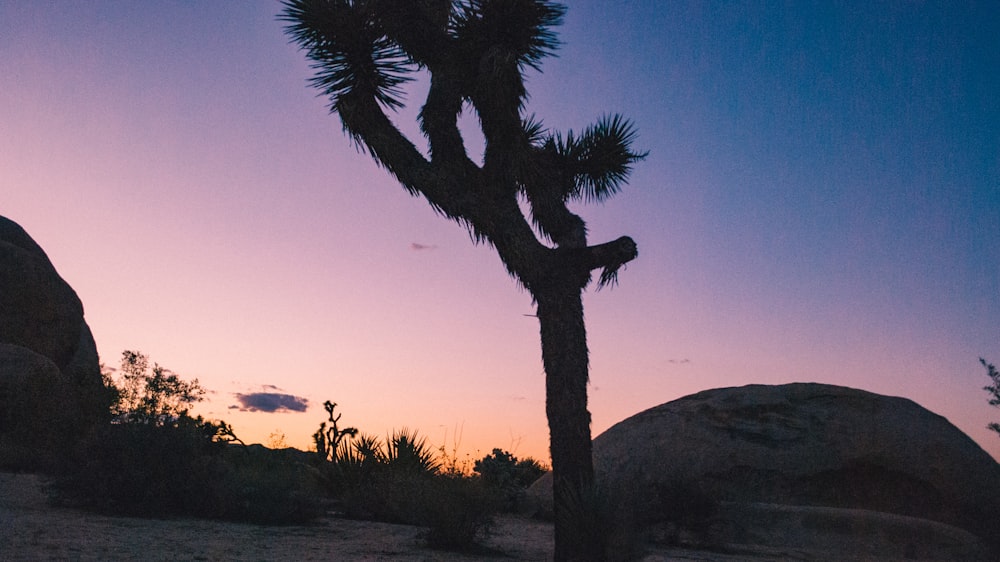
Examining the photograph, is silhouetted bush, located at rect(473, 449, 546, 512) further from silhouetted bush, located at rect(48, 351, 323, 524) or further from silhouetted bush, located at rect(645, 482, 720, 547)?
silhouetted bush, located at rect(48, 351, 323, 524)

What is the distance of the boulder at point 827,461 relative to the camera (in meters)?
12.3

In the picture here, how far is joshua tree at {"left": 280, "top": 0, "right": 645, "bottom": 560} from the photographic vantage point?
8.32 metres

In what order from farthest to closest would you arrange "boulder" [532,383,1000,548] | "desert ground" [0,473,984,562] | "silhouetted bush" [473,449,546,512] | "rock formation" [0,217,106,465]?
"rock formation" [0,217,106,465] → "silhouetted bush" [473,449,546,512] → "boulder" [532,383,1000,548] → "desert ground" [0,473,984,562]

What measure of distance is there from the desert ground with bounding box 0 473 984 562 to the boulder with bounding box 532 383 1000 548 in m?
1.26

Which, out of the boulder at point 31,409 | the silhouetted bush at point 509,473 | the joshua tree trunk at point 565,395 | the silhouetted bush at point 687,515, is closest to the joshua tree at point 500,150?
the joshua tree trunk at point 565,395

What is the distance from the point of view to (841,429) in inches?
505

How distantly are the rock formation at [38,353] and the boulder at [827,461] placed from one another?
35.3 feet

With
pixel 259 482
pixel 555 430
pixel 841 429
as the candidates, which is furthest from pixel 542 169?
pixel 841 429

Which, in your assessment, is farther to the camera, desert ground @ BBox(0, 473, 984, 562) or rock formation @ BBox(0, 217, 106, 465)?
rock formation @ BBox(0, 217, 106, 465)

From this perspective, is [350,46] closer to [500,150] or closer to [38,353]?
[500,150]

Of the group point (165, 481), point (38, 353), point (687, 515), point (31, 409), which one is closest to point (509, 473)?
point (687, 515)

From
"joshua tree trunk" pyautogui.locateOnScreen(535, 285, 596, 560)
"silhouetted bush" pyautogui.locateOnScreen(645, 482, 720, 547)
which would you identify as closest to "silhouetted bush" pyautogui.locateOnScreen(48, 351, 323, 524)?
"joshua tree trunk" pyautogui.locateOnScreen(535, 285, 596, 560)

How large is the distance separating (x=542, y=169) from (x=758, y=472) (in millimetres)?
6431

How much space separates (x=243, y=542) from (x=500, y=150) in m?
5.37
